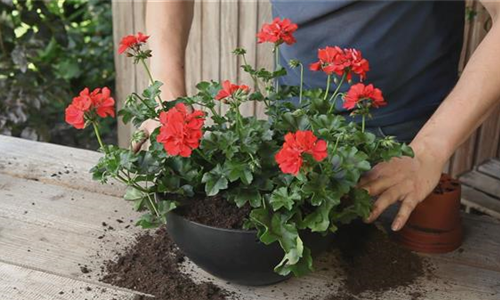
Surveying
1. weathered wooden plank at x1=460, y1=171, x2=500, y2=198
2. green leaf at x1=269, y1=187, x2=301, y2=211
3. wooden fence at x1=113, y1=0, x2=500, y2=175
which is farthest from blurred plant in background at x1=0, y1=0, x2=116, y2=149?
green leaf at x1=269, y1=187, x2=301, y2=211

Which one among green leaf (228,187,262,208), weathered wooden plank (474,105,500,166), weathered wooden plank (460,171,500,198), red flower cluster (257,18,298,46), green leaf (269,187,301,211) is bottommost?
weathered wooden plank (460,171,500,198)

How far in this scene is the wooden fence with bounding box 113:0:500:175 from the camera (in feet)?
9.09

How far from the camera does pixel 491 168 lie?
268 centimetres

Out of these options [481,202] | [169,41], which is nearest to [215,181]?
[169,41]

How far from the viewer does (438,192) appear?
4.41 ft

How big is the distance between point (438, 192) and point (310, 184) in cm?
42

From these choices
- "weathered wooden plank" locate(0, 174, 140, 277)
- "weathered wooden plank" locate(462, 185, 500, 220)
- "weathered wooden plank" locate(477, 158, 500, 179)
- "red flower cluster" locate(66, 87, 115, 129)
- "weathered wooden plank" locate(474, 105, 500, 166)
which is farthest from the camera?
"weathered wooden plank" locate(474, 105, 500, 166)

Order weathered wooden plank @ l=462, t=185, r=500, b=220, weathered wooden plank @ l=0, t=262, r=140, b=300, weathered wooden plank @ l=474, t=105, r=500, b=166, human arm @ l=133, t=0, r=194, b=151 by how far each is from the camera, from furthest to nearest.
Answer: weathered wooden plank @ l=474, t=105, r=500, b=166 < weathered wooden plank @ l=462, t=185, r=500, b=220 < human arm @ l=133, t=0, r=194, b=151 < weathered wooden plank @ l=0, t=262, r=140, b=300

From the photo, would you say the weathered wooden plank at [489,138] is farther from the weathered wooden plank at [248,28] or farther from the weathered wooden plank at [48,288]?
the weathered wooden plank at [48,288]

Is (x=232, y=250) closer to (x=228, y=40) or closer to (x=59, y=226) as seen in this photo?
(x=59, y=226)

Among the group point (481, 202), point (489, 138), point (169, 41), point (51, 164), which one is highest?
point (169, 41)

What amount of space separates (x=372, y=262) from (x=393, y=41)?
24.1 inches

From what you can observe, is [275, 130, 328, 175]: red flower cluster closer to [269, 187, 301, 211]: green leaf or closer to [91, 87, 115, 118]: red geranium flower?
[269, 187, 301, 211]: green leaf

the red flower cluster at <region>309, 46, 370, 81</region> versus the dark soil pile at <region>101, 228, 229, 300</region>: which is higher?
the red flower cluster at <region>309, 46, 370, 81</region>
